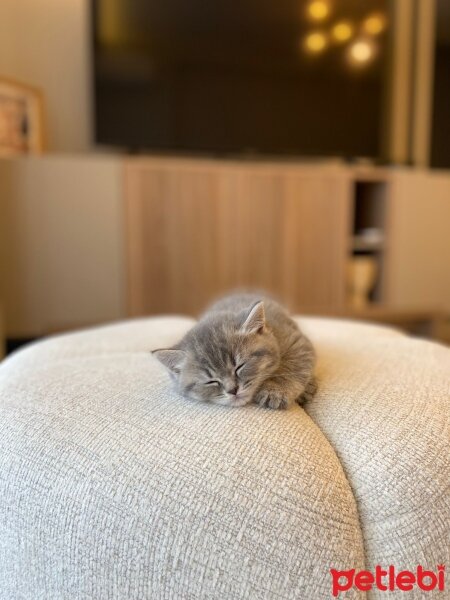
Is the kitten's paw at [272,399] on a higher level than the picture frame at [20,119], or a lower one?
lower

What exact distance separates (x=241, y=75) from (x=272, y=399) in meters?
1.98

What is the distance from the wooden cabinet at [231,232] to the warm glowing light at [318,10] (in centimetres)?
76

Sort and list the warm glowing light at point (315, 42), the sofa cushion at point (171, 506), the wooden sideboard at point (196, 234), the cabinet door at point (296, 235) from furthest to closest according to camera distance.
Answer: the warm glowing light at point (315, 42), the cabinet door at point (296, 235), the wooden sideboard at point (196, 234), the sofa cushion at point (171, 506)

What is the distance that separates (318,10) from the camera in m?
2.21

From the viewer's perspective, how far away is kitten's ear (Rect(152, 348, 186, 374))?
27.0 inches

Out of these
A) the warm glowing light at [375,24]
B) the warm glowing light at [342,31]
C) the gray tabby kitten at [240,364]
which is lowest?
the gray tabby kitten at [240,364]

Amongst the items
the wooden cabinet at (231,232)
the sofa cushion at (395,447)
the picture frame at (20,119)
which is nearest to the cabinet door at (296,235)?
the wooden cabinet at (231,232)

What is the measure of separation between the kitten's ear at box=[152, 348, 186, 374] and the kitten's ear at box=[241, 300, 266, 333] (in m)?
0.11

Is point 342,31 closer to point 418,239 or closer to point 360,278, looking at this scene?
point 418,239

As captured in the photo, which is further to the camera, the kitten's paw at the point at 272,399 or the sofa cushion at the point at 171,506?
the kitten's paw at the point at 272,399

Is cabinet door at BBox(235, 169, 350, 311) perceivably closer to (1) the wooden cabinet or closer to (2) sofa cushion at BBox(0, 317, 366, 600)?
(1) the wooden cabinet

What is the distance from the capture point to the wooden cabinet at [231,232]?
2.00 metres

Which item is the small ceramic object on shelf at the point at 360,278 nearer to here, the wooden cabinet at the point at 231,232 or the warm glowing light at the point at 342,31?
the wooden cabinet at the point at 231,232

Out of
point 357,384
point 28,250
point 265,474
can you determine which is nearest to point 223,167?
point 28,250
